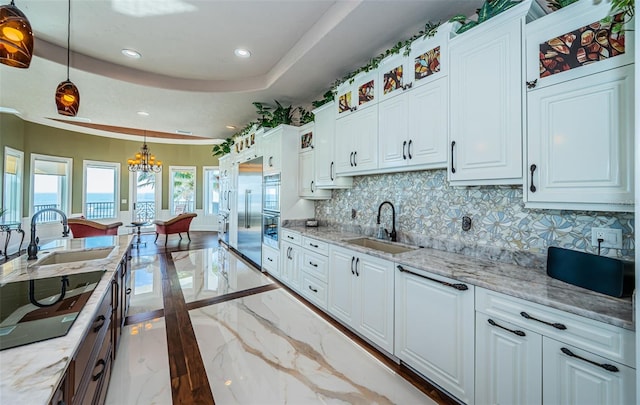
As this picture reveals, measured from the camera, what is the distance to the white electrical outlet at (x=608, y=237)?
143 centimetres

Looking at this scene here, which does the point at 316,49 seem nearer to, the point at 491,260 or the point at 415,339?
the point at 491,260

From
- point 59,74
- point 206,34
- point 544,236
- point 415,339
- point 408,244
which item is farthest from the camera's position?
point 59,74

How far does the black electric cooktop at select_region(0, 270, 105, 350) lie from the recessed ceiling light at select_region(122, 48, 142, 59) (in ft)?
9.53

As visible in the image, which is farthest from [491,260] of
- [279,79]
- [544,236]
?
[279,79]

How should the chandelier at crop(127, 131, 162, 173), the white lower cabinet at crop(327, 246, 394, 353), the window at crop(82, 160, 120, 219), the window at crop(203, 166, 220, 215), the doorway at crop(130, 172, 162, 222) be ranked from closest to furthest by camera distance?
the white lower cabinet at crop(327, 246, 394, 353) < the chandelier at crop(127, 131, 162, 173) < the window at crop(82, 160, 120, 219) < the doorway at crop(130, 172, 162, 222) < the window at crop(203, 166, 220, 215)

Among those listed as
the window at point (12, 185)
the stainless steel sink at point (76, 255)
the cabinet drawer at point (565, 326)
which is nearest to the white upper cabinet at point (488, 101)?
the cabinet drawer at point (565, 326)

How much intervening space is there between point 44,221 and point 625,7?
10089 mm

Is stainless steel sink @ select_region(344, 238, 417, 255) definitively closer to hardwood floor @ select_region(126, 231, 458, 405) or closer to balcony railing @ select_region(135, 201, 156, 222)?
hardwood floor @ select_region(126, 231, 458, 405)

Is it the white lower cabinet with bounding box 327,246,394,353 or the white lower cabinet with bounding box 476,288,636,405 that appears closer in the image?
the white lower cabinet with bounding box 476,288,636,405

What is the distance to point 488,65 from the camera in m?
1.72

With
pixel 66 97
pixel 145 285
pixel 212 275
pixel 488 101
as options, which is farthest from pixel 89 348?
pixel 212 275

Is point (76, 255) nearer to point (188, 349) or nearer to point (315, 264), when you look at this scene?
point (188, 349)

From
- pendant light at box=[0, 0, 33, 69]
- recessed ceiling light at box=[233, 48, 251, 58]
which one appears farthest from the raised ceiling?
pendant light at box=[0, 0, 33, 69]

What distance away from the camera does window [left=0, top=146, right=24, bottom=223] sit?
528 centimetres
